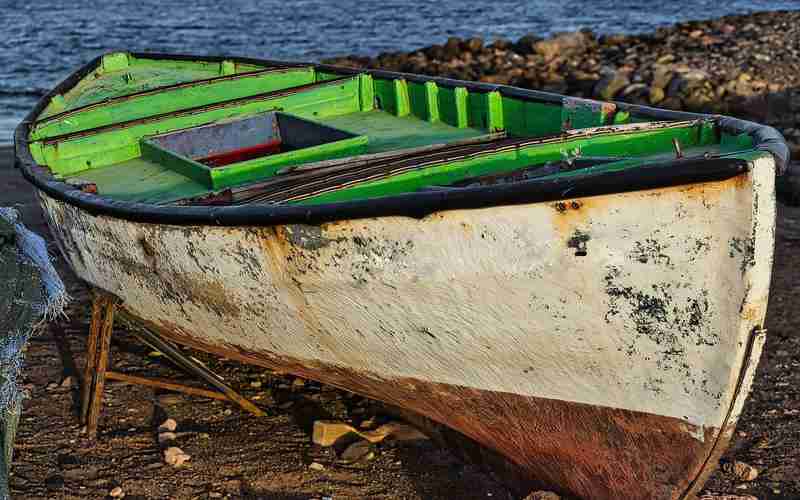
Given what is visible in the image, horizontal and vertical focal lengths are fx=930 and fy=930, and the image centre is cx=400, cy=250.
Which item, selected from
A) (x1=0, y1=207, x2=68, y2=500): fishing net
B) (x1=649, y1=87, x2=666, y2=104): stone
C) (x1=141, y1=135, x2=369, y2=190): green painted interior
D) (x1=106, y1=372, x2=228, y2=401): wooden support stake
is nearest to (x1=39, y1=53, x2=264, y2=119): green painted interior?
(x1=0, y1=207, x2=68, y2=500): fishing net

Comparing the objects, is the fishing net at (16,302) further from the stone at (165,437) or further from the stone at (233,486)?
the stone at (233,486)

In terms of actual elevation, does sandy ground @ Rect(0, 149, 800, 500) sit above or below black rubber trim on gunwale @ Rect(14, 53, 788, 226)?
below

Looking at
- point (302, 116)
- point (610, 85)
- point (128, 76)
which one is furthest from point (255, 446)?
point (610, 85)

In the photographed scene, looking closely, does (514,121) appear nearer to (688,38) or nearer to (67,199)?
(67,199)

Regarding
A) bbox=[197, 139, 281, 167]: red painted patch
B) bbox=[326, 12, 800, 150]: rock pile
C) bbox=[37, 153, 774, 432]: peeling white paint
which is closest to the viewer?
bbox=[37, 153, 774, 432]: peeling white paint

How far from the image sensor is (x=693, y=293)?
11.4ft

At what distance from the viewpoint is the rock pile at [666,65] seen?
1174 cm

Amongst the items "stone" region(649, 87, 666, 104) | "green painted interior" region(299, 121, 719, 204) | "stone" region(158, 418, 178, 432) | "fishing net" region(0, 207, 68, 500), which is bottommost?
"stone" region(158, 418, 178, 432)

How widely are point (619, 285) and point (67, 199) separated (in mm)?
3108

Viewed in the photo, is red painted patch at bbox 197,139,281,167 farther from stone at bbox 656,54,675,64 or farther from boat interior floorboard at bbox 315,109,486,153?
stone at bbox 656,54,675,64

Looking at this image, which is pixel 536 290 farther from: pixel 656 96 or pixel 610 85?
pixel 610 85

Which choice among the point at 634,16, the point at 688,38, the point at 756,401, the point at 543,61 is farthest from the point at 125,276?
the point at 634,16

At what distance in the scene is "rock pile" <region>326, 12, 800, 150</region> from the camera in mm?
11742

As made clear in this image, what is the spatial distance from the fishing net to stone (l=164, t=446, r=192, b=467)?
77 cm
